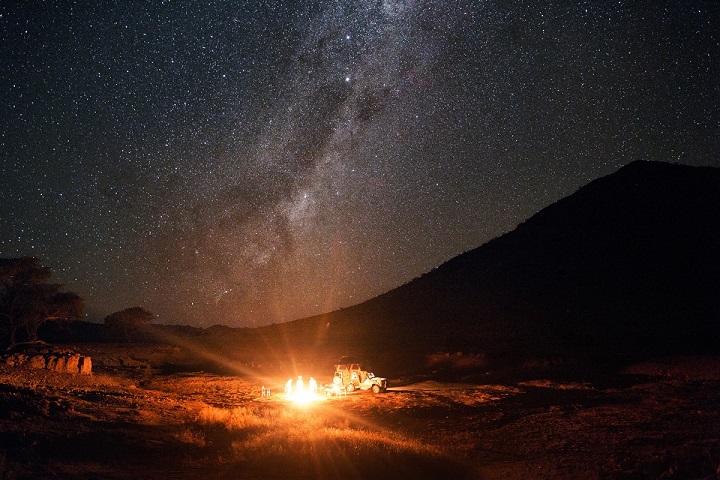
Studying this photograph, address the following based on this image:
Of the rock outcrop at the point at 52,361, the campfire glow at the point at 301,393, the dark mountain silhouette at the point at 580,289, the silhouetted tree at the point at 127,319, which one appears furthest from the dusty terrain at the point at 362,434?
the silhouetted tree at the point at 127,319

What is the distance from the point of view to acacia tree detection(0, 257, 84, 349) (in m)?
34.5

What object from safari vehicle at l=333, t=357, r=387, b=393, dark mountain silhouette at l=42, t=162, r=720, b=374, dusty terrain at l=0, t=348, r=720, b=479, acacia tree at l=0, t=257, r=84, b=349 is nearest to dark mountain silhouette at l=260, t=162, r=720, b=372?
dark mountain silhouette at l=42, t=162, r=720, b=374

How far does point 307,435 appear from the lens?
14234 millimetres

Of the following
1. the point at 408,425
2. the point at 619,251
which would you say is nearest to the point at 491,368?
the point at 408,425

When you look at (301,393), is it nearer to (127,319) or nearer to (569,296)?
(127,319)

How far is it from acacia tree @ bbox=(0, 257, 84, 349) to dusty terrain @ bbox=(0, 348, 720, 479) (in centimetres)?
1088

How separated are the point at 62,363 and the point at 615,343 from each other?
138ft

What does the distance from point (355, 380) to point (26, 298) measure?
74.4ft

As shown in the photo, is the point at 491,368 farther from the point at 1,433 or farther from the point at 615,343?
the point at 1,433

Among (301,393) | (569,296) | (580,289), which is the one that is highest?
(580,289)

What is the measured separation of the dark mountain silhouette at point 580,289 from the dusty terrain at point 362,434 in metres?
19.0

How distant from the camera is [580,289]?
67.8 meters

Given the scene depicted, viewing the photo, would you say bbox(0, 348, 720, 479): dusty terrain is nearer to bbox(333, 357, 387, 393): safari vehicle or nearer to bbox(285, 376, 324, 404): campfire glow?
bbox(285, 376, 324, 404): campfire glow

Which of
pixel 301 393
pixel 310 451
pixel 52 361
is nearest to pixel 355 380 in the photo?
pixel 301 393
